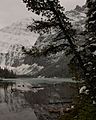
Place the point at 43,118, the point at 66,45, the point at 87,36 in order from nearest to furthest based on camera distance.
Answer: the point at 66,45, the point at 87,36, the point at 43,118

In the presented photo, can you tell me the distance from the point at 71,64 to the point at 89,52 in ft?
4.23

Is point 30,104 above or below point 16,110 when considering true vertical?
above

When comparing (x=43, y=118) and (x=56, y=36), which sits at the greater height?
(x=56, y=36)

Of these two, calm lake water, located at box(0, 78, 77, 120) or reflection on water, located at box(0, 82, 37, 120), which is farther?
calm lake water, located at box(0, 78, 77, 120)

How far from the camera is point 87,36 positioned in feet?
56.3

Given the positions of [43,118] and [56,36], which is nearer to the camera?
[56,36]

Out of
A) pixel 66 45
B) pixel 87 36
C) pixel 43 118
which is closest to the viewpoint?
pixel 66 45

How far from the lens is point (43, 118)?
1873 inches

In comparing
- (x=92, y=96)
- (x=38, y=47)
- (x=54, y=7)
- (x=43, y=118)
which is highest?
(x=54, y=7)

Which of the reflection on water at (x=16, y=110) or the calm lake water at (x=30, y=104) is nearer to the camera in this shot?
→ the reflection on water at (x=16, y=110)

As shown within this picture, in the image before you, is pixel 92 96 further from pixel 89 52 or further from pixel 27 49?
pixel 27 49

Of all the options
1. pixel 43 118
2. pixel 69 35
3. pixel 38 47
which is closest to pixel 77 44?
pixel 69 35

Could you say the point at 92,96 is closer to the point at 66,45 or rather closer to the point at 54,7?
the point at 66,45

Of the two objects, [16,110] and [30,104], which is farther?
[30,104]
